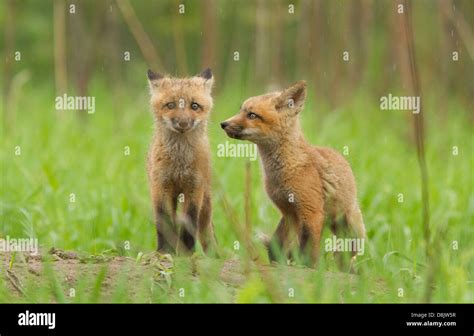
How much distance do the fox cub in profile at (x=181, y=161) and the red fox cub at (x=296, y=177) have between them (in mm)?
281

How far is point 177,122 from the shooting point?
645 cm

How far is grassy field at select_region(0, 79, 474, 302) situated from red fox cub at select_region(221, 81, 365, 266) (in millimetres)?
182

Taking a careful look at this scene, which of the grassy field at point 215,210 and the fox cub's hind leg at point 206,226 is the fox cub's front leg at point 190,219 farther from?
the grassy field at point 215,210

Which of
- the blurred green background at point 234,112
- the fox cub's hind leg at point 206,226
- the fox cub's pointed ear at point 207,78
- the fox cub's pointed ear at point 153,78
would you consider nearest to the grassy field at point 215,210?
the blurred green background at point 234,112

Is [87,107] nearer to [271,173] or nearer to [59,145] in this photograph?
[59,145]

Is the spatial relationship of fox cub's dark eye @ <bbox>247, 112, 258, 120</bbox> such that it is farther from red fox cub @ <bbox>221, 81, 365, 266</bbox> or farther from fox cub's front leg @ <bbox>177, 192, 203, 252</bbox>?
fox cub's front leg @ <bbox>177, 192, 203, 252</bbox>

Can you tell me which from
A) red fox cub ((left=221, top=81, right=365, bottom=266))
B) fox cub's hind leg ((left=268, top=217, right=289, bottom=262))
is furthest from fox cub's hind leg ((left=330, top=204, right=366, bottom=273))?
fox cub's hind leg ((left=268, top=217, right=289, bottom=262))

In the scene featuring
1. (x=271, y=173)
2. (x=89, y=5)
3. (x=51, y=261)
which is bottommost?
(x=51, y=261)

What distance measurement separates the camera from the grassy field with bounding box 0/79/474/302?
5930 mm

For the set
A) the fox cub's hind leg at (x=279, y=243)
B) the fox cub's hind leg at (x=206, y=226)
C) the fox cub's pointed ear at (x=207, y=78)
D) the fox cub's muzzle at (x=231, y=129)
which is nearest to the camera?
the fox cub's muzzle at (x=231, y=129)

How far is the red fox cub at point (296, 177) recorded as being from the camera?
21.6ft

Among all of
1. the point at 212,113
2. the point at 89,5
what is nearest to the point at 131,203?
the point at 212,113

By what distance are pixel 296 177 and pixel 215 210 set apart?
85 centimetres
